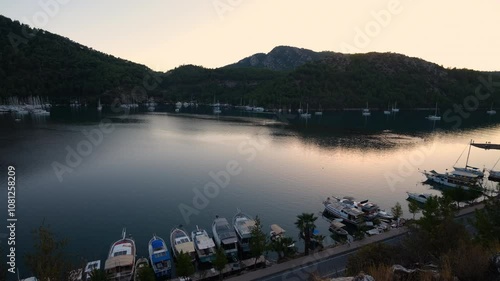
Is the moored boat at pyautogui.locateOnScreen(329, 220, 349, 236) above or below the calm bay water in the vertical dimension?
below

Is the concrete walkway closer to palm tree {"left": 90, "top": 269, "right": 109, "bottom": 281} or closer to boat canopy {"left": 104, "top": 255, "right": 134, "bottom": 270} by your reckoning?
palm tree {"left": 90, "top": 269, "right": 109, "bottom": 281}

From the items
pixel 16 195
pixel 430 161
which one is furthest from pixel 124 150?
pixel 430 161

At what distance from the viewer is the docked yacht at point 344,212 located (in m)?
43.2

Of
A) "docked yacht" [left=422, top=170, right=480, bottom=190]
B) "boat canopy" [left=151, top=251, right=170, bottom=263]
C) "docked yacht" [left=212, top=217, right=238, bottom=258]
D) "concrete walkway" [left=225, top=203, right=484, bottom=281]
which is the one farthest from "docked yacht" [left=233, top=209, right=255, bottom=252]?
"docked yacht" [left=422, top=170, right=480, bottom=190]

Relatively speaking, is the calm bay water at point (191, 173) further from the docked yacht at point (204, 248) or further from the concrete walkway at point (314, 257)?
the concrete walkway at point (314, 257)

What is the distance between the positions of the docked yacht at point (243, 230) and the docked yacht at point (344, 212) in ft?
47.8

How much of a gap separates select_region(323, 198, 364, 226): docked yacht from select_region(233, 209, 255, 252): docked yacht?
14.6m

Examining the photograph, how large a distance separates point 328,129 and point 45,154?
102900 mm

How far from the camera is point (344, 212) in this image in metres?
44.9

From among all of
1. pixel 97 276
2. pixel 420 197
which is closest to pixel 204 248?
pixel 97 276

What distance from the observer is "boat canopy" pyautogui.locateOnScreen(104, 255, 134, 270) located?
28750 mm

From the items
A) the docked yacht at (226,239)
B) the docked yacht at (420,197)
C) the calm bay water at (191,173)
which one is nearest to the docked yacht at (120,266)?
the calm bay water at (191,173)

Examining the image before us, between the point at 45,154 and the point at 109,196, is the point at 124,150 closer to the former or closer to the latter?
the point at 45,154

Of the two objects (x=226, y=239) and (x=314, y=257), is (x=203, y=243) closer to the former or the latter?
(x=226, y=239)
